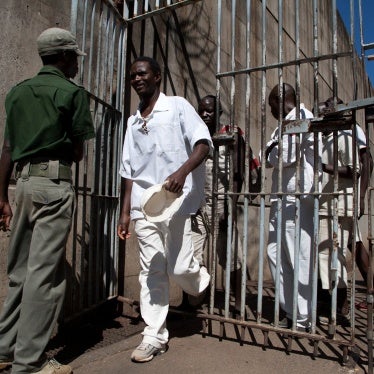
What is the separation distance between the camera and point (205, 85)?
4934 mm

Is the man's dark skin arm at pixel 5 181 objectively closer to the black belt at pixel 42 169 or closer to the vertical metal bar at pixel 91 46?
the black belt at pixel 42 169

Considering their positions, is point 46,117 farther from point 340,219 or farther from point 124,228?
point 340,219

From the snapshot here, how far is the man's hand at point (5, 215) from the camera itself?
2342 millimetres

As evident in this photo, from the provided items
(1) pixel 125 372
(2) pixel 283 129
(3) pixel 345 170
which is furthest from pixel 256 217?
(1) pixel 125 372

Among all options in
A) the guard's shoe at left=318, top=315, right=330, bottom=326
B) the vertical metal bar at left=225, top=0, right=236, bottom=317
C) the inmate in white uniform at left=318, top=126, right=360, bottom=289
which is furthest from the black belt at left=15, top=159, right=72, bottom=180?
the guard's shoe at left=318, top=315, right=330, bottom=326

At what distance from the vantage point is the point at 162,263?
2711 mm

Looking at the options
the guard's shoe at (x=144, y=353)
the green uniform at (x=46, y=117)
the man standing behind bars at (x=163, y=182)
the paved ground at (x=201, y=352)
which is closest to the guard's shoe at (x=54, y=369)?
the paved ground at (x=201, y=352)

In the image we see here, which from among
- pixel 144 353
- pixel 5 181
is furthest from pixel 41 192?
pixel 144 353

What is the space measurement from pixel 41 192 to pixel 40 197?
0.03m

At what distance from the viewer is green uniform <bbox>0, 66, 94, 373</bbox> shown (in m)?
2.16

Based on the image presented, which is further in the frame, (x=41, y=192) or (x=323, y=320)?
(x=323, y=320)

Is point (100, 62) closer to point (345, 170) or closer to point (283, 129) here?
point (283, 129)

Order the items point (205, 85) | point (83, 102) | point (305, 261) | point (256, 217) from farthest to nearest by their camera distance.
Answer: point (256, 217)
point (205, 85)
point (305, 261)
point (83, 102)

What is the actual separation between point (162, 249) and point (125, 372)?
0.78 meters
